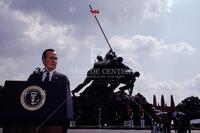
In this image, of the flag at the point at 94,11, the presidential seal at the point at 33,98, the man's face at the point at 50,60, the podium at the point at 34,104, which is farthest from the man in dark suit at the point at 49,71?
the flag at the point at 94,11

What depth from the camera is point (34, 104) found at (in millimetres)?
3832

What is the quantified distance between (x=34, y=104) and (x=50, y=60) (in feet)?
2.36

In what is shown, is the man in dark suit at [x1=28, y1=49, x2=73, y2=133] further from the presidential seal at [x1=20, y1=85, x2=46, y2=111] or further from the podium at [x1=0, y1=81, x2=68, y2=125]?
the presidential seal at [x1=20, y1=85, x2=46, y2=111]

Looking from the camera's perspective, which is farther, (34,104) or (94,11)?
(94,11)

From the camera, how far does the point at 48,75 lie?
4402 mm

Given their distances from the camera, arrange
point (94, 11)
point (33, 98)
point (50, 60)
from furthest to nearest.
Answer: point (94, 11)
point (50, 60)
point (33, 98)

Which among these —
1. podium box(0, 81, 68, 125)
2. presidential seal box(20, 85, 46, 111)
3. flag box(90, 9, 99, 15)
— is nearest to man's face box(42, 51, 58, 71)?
podium box(0, 81, 68, 125)

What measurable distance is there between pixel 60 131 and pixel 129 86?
1013 inches

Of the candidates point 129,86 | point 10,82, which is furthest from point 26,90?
point 129,86

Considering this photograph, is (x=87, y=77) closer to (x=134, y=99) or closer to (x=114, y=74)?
(x=114, y=74)

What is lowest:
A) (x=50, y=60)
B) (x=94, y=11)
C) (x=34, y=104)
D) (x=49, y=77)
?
(x=34, y=104)

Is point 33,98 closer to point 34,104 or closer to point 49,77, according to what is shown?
point 34,104

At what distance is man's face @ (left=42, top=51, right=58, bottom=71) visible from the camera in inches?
168

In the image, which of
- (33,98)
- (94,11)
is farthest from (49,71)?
(94,11)
